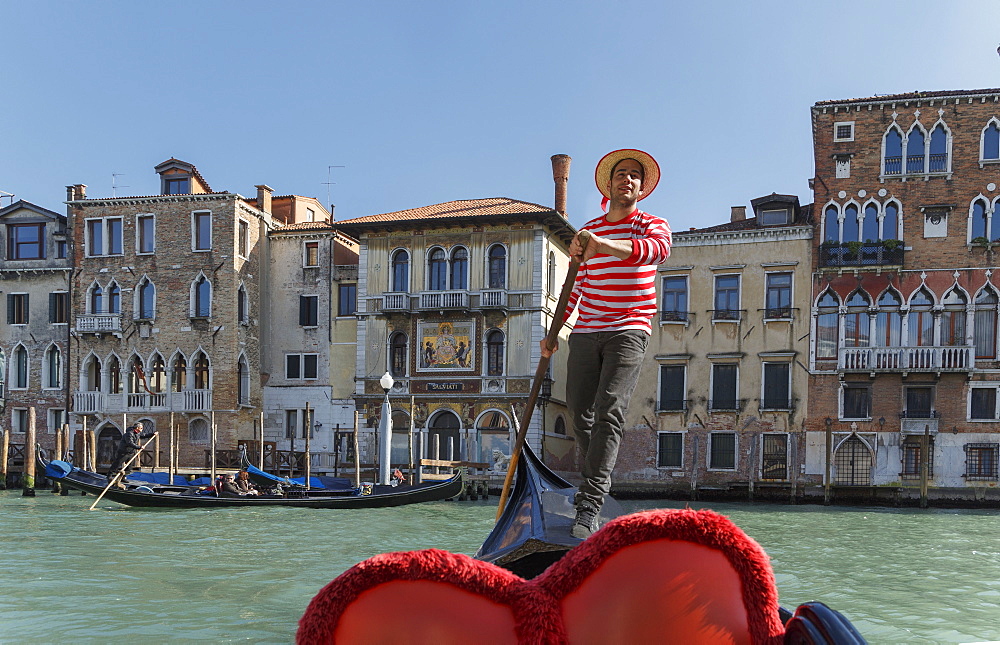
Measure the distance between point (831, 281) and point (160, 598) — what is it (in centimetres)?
1362

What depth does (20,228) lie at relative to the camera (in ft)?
65.6

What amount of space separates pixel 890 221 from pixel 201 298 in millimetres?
13461

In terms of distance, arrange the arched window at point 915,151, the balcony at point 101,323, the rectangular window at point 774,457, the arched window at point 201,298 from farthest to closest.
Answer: the balcony at point 101,323, the arched window at point 201,298, the rectangular window at point 774,457, the arched window at point 915,151

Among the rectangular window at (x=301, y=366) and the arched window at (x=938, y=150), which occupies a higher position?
the arched window at (x=938, y=150)

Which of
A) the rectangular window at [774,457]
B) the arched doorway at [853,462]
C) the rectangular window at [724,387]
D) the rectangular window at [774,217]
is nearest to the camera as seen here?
the arched doorway at [853,462]

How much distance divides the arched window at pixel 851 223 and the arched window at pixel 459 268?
6.89m

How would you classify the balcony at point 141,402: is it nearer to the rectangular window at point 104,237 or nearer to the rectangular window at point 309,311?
the rectangular window at point 309,311

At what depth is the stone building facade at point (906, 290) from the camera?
49.3 ft

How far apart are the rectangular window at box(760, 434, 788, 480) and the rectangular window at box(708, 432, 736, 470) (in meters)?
0.53

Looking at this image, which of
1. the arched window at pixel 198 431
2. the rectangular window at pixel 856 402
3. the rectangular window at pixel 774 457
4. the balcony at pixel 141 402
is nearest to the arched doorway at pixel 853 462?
the rectangular window at pixel 856 402

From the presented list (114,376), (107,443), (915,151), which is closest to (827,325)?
(915,151)

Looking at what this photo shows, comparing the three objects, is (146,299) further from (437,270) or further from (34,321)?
(437,270)

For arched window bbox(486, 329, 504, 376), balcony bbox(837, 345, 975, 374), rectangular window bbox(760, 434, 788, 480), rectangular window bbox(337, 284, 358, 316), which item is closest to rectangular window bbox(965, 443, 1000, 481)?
balcony bbox(837, 345, 975, 374)

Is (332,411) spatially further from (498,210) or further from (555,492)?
(555,492)
